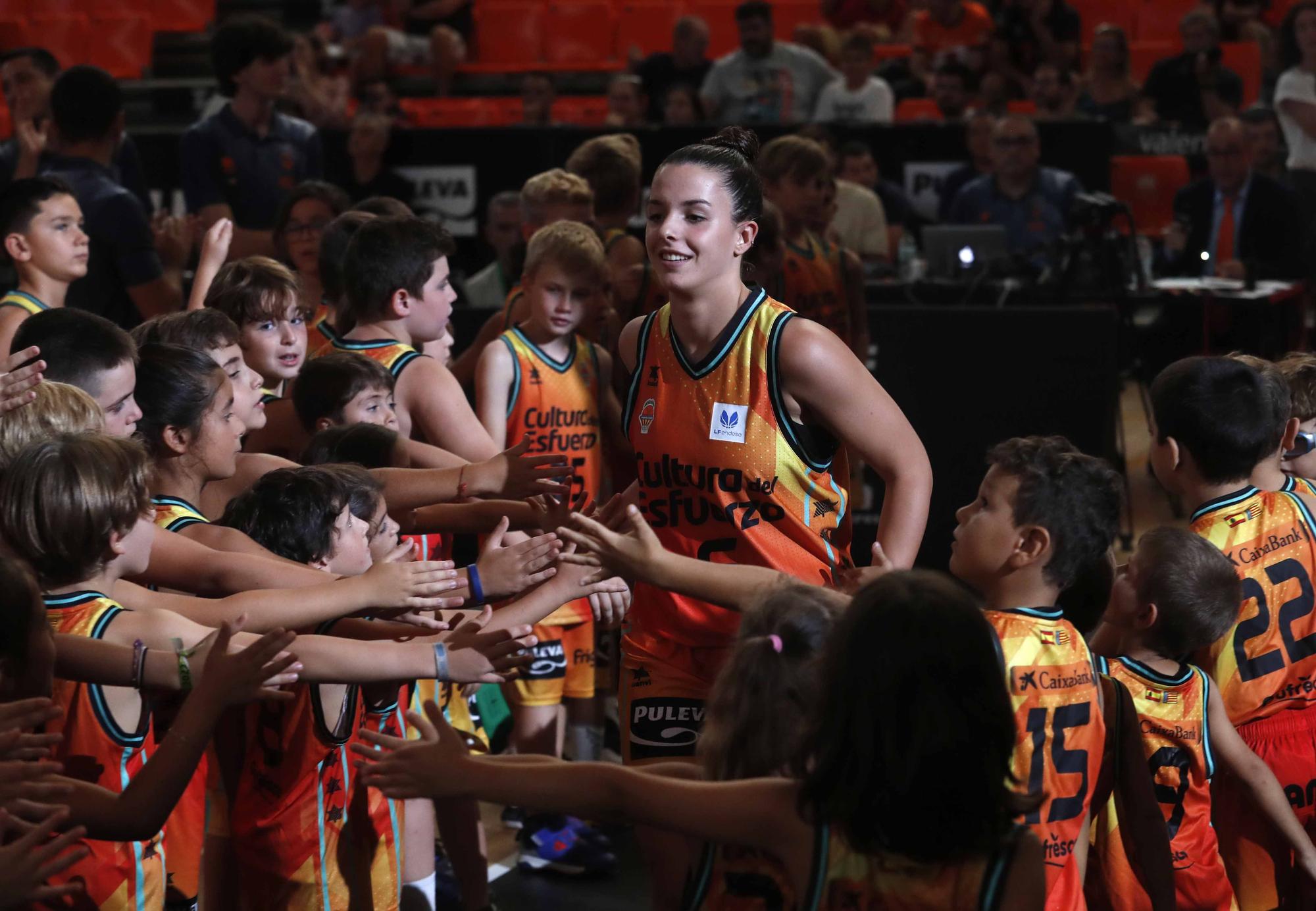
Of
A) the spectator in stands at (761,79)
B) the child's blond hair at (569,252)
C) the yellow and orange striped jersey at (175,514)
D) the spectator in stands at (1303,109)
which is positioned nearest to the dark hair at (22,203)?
the child's blond hair at (569,252)

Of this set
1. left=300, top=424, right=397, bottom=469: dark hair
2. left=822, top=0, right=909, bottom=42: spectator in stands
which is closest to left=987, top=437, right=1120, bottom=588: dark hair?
left=300, top=424, right=397, bottom=469: dark hair

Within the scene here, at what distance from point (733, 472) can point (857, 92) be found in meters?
8.65

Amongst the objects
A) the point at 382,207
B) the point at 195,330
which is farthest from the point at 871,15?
the point at 195,330

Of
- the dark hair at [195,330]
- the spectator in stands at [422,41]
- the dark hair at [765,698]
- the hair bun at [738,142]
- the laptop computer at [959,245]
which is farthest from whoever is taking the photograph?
the spectator in stands at [422,41]

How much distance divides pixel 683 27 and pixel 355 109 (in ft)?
10.2

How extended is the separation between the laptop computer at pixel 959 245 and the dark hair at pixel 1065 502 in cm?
573

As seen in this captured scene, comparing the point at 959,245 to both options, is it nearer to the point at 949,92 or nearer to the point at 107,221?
the point at 949,92

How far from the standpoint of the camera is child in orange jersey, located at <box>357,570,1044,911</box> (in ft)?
6.30

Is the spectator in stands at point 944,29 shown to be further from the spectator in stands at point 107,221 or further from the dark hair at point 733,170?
the dark hair at point 733,170

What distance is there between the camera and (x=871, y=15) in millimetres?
13375

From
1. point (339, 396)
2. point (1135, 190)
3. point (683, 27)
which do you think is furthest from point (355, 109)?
point (339, 396)

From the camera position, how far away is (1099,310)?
6.52m

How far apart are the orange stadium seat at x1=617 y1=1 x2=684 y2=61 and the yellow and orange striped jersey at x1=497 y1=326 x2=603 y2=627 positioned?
9.96 metres

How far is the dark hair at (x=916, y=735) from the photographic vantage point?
6.30 ft
